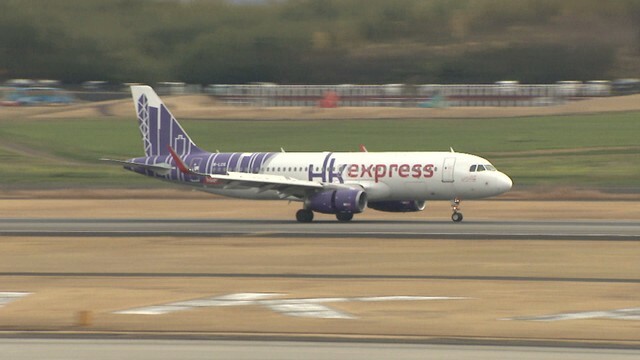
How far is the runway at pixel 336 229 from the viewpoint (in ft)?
145

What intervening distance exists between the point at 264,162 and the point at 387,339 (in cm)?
3529

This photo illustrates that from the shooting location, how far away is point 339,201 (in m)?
52.0

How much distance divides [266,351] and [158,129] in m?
39.8

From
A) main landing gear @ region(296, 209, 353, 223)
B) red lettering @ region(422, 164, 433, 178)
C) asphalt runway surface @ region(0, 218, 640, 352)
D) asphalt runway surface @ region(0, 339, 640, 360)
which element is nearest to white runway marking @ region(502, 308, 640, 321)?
asphalt runway surface @ region(0, 218, 640, 352)

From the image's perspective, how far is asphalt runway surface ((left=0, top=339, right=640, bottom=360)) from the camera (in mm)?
20422

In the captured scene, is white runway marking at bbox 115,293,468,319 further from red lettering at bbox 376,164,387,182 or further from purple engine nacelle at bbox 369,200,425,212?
purple engine nacelle at bbox 369,200,425,212

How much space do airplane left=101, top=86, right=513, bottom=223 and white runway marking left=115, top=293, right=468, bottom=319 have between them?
23357 mm

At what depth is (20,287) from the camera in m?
31.4

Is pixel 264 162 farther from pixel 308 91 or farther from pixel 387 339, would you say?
pixel 308 91

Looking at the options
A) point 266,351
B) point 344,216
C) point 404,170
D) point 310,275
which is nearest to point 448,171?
point 404,170

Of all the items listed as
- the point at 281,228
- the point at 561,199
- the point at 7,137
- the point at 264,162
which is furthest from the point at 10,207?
the point at 7,137

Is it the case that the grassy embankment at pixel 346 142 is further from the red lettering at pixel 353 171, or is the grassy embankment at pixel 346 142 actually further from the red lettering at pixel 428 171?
the red lettering at pixel 428 171

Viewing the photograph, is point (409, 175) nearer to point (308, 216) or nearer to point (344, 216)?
point (344, 216)

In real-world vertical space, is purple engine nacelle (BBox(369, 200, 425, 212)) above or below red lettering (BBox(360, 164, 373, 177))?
below
